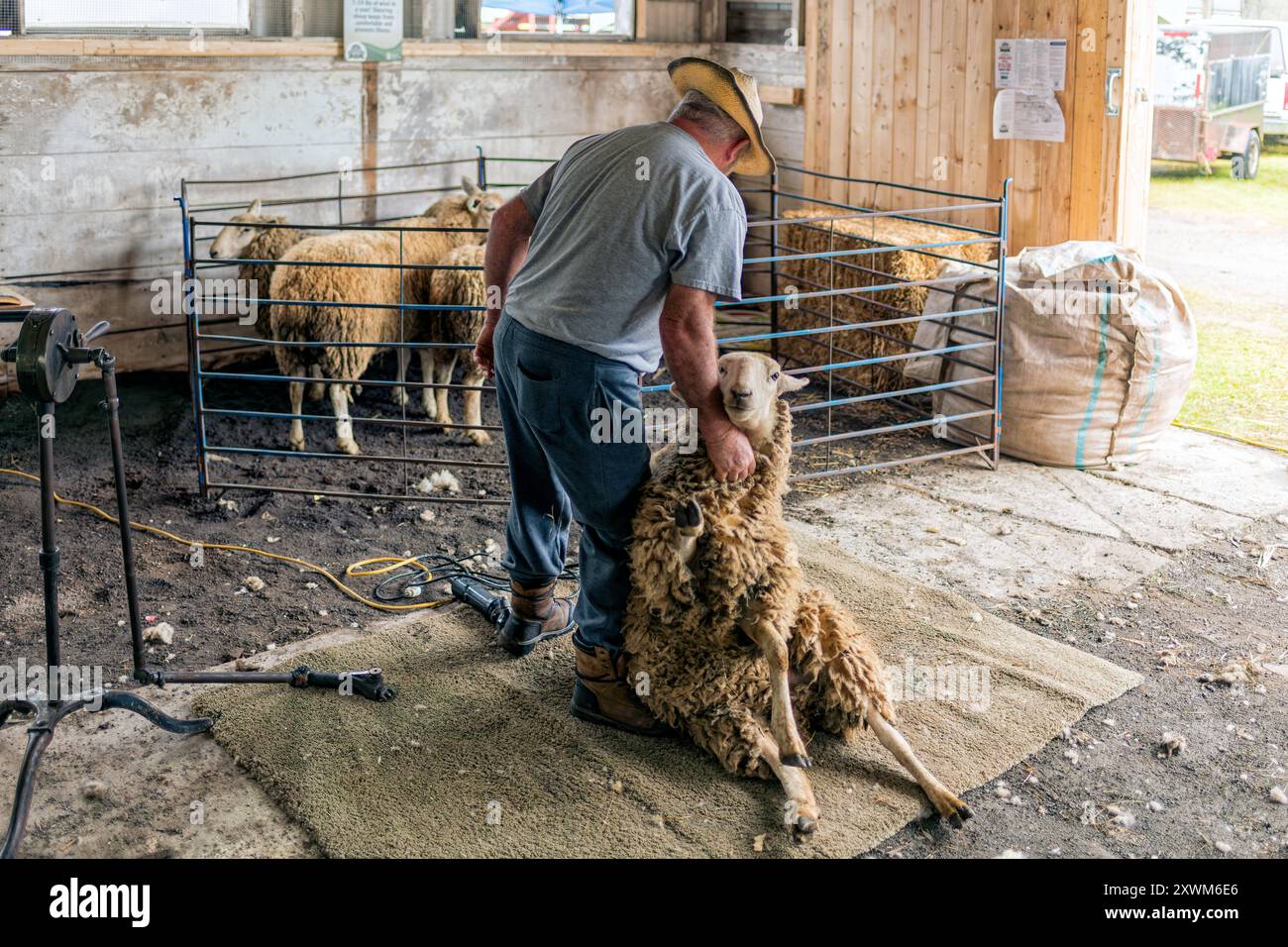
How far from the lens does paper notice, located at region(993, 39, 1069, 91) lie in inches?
270

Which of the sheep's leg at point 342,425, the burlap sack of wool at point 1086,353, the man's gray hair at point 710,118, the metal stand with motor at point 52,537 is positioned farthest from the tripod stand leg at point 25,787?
the burlap sack of wool at point 1086,353

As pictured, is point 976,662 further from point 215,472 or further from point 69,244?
point 69,244

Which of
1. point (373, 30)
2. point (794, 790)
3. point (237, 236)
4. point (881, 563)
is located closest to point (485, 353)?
point (794, 790)

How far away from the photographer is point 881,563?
16.7ft

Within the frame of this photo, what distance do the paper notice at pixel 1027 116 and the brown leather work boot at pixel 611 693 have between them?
184 inches

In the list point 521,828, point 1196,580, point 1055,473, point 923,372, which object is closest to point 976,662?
point 1196,580

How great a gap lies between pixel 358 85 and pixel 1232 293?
675 cm

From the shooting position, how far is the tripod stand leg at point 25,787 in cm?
308

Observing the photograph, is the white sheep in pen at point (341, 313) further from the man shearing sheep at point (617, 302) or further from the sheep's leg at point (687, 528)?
the sheep's leg at point (687, 528)

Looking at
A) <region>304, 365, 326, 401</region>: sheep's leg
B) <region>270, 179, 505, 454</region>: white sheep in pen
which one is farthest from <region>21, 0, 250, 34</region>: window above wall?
<region>304, 365, 326, 401</region>: sheep's leg

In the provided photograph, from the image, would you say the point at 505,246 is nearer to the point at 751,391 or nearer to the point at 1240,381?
the point at 751,391

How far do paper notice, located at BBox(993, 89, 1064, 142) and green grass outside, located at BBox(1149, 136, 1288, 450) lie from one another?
70.5 inches

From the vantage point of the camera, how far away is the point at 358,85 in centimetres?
807

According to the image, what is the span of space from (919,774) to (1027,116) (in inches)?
191
